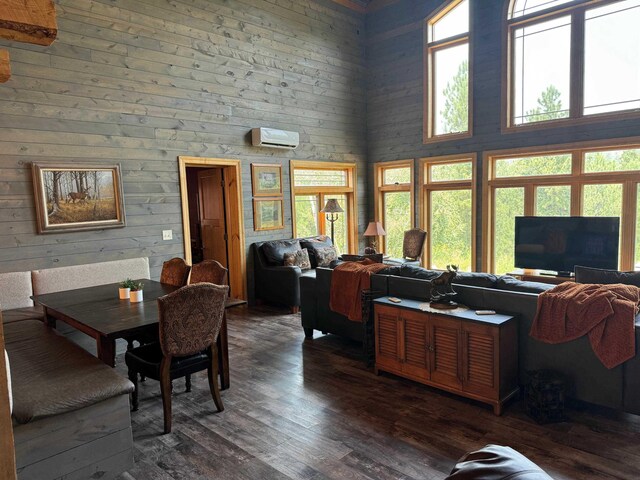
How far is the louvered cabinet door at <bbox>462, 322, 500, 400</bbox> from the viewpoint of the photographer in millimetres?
3160

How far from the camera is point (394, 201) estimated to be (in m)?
8.45

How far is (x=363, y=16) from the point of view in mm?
8383

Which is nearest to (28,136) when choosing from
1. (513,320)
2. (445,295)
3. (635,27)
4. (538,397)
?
(445,295)

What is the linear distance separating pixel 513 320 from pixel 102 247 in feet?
14.4

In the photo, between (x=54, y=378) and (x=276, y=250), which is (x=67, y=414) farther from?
(x=276, y=250)

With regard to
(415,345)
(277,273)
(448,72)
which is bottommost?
(415,345)

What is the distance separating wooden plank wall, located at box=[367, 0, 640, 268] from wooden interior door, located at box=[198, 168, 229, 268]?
10.4 feet

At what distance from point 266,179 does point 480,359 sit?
14.9 feet

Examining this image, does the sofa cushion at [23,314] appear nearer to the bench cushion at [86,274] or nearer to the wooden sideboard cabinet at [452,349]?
the bench cushion at [86,274]

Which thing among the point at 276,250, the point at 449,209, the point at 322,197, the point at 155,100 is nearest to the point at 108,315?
the point at 155,100

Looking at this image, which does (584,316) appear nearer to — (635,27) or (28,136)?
(635,27)

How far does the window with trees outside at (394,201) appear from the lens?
8141 millimetres

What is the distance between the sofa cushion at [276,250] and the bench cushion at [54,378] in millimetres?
3446

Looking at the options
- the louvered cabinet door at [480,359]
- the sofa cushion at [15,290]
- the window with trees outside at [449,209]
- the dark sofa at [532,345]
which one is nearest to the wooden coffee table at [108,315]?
the sofa cushion at [15,290]
